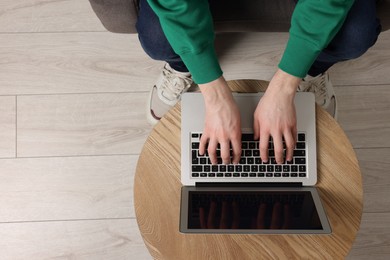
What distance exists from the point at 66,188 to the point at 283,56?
821 millimetres

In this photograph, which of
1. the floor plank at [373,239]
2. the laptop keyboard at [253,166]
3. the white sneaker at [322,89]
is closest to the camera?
the laptop keyboard at [253,166]

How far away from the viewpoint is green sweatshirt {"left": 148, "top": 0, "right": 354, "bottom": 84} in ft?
2.98

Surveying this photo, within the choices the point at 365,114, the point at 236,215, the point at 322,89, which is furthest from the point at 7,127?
the point at 365,114

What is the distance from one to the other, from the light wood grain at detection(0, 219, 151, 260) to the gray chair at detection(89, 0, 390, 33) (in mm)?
625

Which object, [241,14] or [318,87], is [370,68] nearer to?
[318,87]

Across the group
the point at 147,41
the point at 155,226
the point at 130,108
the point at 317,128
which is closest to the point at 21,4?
the point at 130,108

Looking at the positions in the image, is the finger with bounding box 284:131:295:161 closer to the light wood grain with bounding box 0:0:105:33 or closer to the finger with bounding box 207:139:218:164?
the finger with bounding box 207:139:218:164

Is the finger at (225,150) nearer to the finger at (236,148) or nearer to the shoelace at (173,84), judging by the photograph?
the finger at (236,148)

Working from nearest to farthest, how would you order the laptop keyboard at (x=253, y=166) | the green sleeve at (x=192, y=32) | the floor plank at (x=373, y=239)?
the green sleeve at (x=192, y=32) < the laptop keyboard at (x=253, y=166) < the floor plank at (x=373, y=239)

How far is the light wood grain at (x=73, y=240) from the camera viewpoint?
4.67 feet

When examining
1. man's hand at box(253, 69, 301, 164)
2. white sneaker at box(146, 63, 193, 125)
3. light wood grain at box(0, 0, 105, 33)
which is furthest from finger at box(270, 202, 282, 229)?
light wood grain at box(0, 0, 105, 33)

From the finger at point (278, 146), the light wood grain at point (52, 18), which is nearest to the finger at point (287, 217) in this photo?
the finger at point (278, 146)

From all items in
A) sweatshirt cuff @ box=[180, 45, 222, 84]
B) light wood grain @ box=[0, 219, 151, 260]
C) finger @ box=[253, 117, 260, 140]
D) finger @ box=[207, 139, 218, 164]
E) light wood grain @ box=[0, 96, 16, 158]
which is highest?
sweatshirt cuff @ box=[180, 45, 222, 84]

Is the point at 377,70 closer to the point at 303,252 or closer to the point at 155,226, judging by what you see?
the point at 303,252
